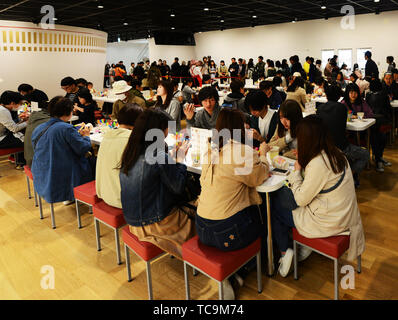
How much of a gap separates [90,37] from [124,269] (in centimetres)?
954

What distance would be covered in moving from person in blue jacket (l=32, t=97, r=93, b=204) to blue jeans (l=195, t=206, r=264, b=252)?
72.1 inches

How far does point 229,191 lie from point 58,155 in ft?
6.72

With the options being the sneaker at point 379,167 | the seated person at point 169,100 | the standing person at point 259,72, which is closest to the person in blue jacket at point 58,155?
the seated person at point 169,100

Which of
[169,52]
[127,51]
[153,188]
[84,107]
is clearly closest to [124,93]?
[84,107]

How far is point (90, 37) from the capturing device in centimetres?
1040

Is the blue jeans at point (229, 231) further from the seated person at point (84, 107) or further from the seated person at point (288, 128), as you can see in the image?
the seated person at point (84, 107)

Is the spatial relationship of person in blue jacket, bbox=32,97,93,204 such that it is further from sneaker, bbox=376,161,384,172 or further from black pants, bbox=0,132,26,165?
sneaker, bbox=376,161,384,172

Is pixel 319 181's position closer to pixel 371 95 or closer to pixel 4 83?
pixel 371 95

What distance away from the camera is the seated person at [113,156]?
2.46 meters

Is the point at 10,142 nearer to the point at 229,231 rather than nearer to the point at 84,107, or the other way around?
the point at 84,107

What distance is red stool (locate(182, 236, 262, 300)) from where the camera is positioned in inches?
73.3

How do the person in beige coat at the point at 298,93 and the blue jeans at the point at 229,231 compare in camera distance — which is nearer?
the blue jeans at the point at 229,231

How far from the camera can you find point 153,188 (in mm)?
2141

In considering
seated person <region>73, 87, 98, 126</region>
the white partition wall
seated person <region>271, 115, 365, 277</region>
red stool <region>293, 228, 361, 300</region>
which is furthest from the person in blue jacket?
the white partition wall
